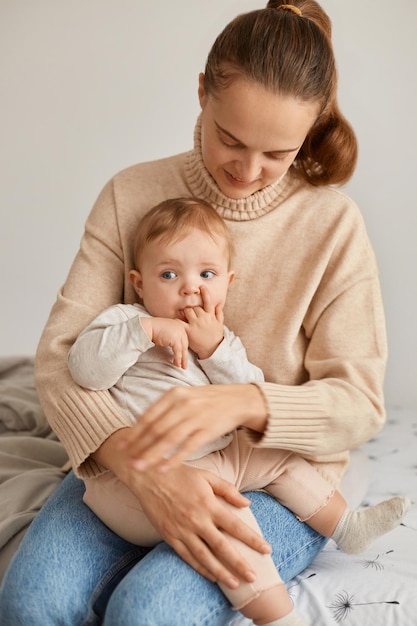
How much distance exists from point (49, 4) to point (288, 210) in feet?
4.93

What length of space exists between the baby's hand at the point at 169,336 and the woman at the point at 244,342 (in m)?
0.12

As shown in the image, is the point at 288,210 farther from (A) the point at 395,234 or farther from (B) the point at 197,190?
(A) the point at 395,234

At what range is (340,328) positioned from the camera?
1.63m

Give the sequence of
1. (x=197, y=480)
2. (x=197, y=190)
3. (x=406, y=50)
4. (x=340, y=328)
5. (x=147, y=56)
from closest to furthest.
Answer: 1. (x=197, y=480)
2. (x=340, y=328)
3. (x=197, y=190)
4. (x=406, y=50)
5. (x=147, y=56)

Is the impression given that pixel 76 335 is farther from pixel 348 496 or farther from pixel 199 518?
pixel 348 496

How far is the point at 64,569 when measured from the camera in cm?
139

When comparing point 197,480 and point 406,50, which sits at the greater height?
point 406,50

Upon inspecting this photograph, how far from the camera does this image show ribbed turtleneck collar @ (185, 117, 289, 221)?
1.71m

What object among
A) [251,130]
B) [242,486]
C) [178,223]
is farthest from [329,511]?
[251,130]

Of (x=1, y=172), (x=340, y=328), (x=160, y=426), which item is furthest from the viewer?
(x=1, y=172)

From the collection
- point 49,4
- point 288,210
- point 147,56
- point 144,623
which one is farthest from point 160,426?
point 49,4

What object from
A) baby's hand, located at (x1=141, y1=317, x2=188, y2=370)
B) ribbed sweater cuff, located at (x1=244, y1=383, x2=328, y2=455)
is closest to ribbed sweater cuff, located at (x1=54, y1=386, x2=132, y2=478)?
baby's hand, located at (x1=141, y1=317, x2=188, y2=370)

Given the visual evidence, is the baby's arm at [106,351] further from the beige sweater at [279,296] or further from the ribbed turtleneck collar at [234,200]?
the ribbed turtleneck collar at [234,200]

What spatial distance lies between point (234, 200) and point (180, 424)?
64 centimetres
